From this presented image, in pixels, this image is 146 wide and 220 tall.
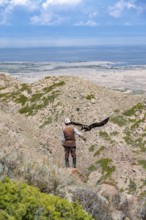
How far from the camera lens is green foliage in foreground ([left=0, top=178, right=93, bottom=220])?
8.98 metres

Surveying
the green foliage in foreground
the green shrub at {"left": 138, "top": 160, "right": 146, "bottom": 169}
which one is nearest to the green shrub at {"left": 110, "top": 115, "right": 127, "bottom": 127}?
the green shrub at {"left": 138, "top": 160, "right": 146, "bottom": 169}

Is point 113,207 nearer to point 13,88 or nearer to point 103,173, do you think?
point 103,173

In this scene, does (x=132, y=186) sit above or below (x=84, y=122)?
below

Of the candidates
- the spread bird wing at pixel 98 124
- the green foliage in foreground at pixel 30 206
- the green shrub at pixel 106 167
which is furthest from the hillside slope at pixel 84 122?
the green foliage in foreground at pixel 30 206

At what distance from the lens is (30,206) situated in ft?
30.5

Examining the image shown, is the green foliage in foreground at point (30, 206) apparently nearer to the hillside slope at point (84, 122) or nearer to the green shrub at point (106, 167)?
the hillside slope at point (84, 122)

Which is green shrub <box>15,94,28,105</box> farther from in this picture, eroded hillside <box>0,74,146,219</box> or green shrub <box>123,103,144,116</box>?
green shrub <box>123,103,144,116</box>

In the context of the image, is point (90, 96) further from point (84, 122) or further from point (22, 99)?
point (22, 99)

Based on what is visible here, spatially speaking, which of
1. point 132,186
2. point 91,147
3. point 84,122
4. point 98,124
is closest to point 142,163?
point 132,186

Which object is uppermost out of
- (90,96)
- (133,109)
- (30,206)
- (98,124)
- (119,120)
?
(30,206)

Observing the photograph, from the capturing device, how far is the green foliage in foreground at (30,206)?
29.5 ft

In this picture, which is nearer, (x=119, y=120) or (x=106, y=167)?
(x=106, y=167)

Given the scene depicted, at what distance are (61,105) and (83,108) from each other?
108 inches

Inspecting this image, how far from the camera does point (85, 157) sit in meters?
34.8
